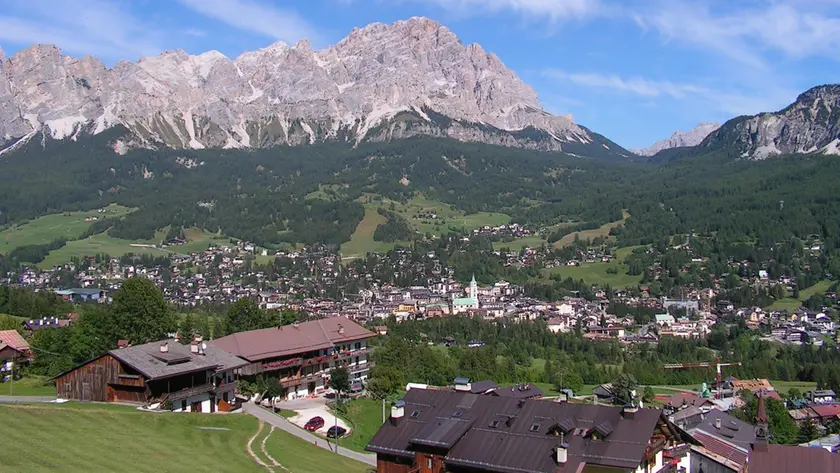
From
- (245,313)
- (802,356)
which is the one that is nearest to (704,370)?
(802,356)

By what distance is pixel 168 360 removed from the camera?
47344 mm

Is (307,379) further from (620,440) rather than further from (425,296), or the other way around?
(425,296)

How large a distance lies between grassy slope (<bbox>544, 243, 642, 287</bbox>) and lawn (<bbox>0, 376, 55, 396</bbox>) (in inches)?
5224

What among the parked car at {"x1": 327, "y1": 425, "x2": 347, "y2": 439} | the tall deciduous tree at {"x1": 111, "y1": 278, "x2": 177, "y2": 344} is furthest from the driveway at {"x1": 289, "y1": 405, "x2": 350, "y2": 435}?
the tall deciduous tree at {"x1": 111, "y1": 278, "x2": 177, "y2": 344}

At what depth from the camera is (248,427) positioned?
1710 inches

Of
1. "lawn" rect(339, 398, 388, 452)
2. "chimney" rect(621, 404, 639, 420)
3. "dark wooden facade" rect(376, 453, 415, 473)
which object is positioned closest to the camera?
"chimney" rect(621, 404, 639, 420)

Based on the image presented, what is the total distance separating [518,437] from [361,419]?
74.1 ft

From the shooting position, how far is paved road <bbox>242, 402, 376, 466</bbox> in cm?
4384

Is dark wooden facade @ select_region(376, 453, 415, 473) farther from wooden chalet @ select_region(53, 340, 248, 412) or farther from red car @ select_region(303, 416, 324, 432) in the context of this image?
wooden chalet @ select_region(53, 340, 248, 412)

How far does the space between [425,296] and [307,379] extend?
105m

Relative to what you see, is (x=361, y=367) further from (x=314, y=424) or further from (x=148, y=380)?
(x=148, y=380)

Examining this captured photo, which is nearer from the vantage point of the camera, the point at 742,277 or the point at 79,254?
the point at 742,277

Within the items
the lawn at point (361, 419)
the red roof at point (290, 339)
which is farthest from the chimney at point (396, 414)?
the red roof at point (290, 339)

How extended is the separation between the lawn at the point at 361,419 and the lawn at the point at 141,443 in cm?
372
